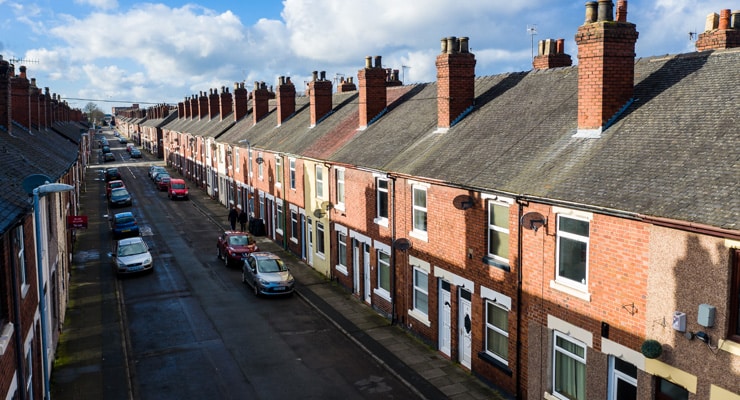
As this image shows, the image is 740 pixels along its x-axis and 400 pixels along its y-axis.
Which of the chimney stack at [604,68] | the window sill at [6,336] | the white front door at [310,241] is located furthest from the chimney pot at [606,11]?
the white front door at [310,241]

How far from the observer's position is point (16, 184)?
1408cm

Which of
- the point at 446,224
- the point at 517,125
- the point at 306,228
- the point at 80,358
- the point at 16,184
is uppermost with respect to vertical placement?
the point at 517,125

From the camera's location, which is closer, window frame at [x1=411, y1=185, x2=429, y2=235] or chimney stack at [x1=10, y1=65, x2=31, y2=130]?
window frame at [x1=411, y1=185, x2=429, y2=235]

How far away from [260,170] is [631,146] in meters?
27.2

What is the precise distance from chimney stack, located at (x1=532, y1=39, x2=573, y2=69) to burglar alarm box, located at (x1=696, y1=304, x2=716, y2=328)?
15.8m

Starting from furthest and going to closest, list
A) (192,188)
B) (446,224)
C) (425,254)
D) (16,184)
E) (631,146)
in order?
(192,188), (425,254), (446,224), (16,184), (631,146)

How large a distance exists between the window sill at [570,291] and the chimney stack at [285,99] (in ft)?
98.9

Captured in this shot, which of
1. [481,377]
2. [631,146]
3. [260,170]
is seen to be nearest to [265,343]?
[481,377]

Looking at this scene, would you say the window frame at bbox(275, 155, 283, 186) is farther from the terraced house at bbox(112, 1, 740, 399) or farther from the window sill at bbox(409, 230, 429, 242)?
the window sill at bbox(409, 230, 429, 242)

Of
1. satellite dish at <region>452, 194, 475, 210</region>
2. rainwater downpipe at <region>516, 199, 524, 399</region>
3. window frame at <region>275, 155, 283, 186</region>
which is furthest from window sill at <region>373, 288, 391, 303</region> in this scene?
window frame at <region>275, 155, 283, 186</region>

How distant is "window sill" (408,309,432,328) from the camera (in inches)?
744

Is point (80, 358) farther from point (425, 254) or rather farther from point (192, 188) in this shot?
point (192, 188)

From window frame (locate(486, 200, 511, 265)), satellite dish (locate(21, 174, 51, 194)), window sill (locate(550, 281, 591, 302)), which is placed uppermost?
satellite dish (locate(21, 174, 51, 194))

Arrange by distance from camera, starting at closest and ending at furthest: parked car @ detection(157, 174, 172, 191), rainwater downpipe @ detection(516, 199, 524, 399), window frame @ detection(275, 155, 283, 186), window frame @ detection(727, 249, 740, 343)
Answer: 1. window frame @ detection(727, 249, 740, 343)
2. rainwater downpipe @ detection(516, 199, 524, 399)
3. window frame @ detection(275, 155, 283, 186)
4. parked car @ detection(157, 174, 172, 191)
